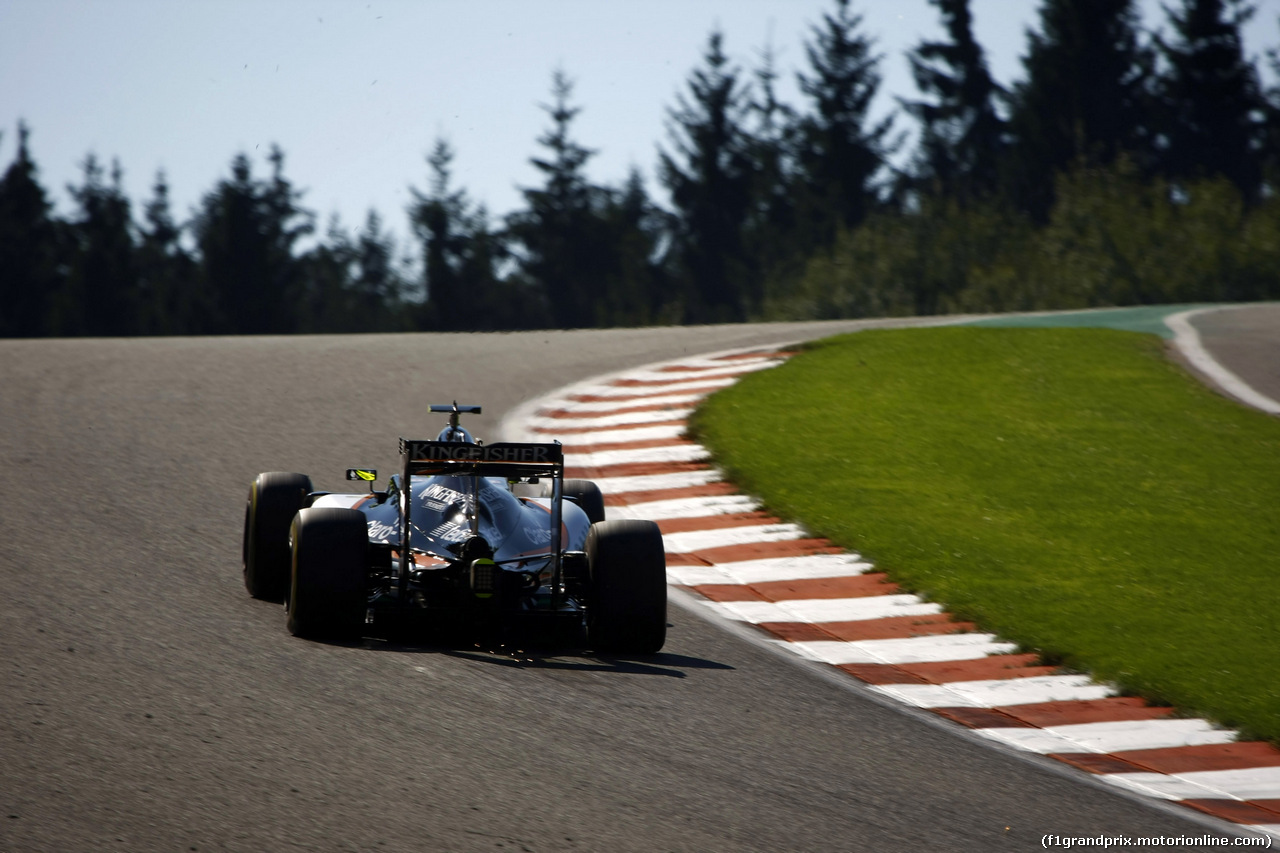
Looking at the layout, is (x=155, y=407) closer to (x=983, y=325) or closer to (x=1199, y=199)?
(x=983, y=325)

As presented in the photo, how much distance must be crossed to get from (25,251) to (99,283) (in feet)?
9.90

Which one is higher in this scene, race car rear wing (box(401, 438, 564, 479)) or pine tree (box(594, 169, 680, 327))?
pine tree (box(594, 169, 680, 327))

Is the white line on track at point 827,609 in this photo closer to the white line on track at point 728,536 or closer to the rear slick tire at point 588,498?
the rear slick tire at point 588,498

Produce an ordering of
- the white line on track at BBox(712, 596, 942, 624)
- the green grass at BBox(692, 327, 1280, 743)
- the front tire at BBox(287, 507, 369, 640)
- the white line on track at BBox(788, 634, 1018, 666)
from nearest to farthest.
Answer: the front tire at BBox(287, 507, 369, 640) < the white line on track at BBox(788, 634, 1018, 666) < the green grass at BBox(692, 327, 1280, 743) < the white line on track at BBox(712, 596, 942, 624)

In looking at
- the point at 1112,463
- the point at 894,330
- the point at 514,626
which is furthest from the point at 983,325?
the point at 514,626

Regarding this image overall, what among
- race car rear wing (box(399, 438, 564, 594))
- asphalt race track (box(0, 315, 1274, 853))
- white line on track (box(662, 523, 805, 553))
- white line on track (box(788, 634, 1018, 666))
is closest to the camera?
asphalt race track (box(0, 315, 1274, 853))

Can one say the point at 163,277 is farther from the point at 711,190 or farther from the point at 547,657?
the point at 547,657

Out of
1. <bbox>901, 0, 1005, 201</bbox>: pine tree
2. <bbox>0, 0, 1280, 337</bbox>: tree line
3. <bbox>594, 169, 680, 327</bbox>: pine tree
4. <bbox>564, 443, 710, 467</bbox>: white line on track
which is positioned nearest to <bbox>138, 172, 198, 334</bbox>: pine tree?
<bbox>0, 0, 1280, 337</bbox>: tree line

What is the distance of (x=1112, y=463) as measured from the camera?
12.9m

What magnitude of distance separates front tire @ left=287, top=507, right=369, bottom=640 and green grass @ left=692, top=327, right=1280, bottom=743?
3.87 m

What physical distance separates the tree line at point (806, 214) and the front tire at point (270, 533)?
37953 mm

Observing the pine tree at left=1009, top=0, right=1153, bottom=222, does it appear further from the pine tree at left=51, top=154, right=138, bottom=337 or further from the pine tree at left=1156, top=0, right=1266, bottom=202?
the pine tree at left=51, top=154, right=138, bottom=337

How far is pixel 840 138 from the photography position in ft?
204

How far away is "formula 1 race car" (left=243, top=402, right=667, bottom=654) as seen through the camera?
7.30 m
